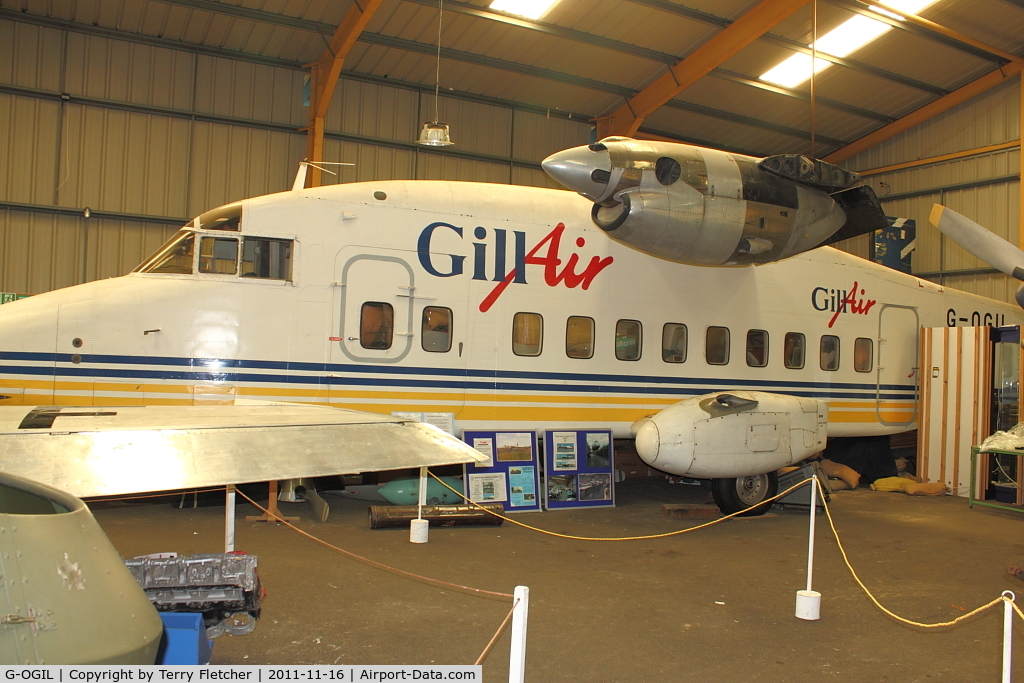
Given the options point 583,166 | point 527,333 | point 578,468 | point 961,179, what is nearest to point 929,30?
point 961,179

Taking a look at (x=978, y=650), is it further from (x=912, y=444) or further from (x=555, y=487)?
(x=912, y=444)

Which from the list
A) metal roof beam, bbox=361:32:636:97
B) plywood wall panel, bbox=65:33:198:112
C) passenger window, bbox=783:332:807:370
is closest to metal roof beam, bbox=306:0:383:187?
metal roof beam, bbox=361:32:636:97

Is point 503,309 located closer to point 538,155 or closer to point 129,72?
point 129,72

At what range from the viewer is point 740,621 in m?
6.21

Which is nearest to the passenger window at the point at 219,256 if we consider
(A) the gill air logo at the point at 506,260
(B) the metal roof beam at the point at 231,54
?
(A) the gill air logo at the point at 506,260

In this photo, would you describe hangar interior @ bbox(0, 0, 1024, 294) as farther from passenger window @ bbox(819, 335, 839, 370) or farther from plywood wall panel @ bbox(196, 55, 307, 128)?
passenger window @ bbox(819, 335, 839, 370)

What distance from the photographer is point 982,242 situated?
34.3 ft

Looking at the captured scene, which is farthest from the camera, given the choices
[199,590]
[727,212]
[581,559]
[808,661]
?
[727,212]

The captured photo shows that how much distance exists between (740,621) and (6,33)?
60.6ft

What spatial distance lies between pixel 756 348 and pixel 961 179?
1521 centimetres

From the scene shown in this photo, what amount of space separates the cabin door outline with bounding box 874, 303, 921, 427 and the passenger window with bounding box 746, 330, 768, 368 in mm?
2553

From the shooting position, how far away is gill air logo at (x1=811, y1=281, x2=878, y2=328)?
12117mm

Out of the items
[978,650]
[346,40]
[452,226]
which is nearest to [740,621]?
Result: [978,650]

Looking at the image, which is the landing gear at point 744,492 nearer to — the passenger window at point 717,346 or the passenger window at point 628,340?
the passenger window at point 717,346
